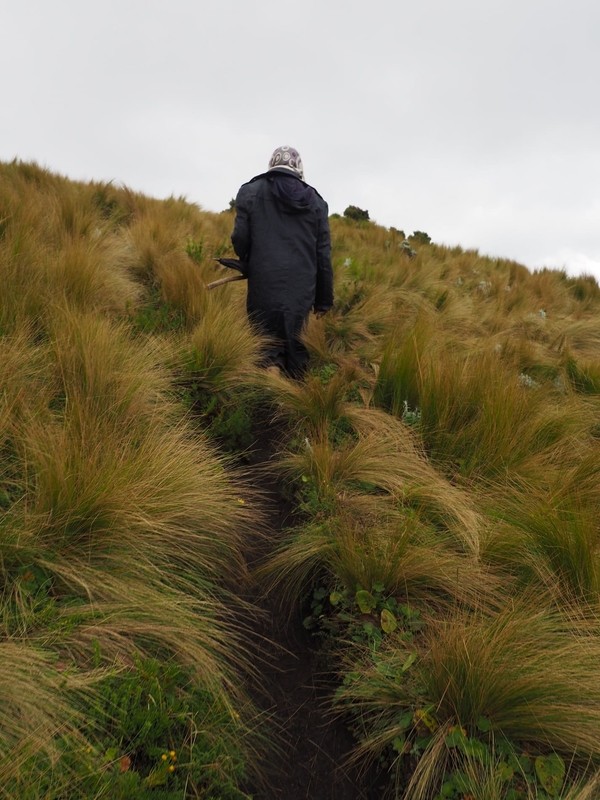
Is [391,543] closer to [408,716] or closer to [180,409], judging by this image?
[408,716]

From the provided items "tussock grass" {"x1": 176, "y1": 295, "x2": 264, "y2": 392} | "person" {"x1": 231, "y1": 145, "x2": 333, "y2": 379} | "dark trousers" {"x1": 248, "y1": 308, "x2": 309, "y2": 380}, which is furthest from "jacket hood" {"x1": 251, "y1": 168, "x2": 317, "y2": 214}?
"tussock grass" {"x1": 176, "y1": 295, "x2": 264, "y2": 392}

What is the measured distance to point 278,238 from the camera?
4.08 meters

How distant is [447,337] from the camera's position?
15.9 ft

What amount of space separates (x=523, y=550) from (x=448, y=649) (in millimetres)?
733

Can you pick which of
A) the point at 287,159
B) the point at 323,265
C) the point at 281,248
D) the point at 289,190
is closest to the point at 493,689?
the point at 281,248

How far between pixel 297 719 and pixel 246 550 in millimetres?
769

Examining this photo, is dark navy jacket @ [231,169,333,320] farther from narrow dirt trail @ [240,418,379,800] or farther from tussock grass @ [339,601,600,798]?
tussock grass @ [339,601,600,798]

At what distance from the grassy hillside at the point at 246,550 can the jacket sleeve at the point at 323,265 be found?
101cm

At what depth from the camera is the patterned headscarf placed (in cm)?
422

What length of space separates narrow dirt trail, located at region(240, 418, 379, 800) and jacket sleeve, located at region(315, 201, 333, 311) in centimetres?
295

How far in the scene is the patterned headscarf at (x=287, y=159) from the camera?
4.22m

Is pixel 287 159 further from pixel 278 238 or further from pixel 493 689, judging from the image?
pixel 493 689

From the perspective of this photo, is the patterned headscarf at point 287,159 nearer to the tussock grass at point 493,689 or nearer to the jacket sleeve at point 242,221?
the jacket sleeve at point 242,221

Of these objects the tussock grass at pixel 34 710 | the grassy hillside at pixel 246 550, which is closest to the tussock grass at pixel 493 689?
the grassy hillside at pixel 246 550
